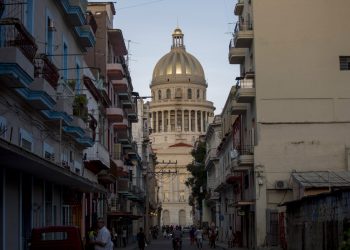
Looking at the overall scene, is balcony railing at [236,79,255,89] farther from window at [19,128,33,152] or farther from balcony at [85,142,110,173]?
window at [19,128,33,152]

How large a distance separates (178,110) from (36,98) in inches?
6005

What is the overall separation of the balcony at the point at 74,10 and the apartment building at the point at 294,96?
15543 mm

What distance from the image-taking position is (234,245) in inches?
2082

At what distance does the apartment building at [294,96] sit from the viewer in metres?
41.2

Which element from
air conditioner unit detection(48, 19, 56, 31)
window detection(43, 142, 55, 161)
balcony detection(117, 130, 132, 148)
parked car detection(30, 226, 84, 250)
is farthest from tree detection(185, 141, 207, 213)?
parked car detection(30, 226, 84, 250)

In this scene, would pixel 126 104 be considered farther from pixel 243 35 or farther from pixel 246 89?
pixel 246 89

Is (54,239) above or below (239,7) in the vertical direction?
below

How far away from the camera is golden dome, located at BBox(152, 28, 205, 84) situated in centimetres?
17462

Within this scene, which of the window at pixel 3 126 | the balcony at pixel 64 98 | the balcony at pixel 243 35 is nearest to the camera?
the window at pixel 3 126

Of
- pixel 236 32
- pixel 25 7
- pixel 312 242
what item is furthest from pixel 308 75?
pixel 25 7

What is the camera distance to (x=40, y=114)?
23156 millimetres

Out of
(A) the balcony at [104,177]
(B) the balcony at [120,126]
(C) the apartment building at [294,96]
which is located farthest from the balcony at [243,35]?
(B) the balcony at [120,126]

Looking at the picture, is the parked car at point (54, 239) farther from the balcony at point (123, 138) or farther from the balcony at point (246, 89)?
the balcony at point (123, 138)

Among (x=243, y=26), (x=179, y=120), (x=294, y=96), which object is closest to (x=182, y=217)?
(x=179, y=120)
